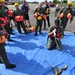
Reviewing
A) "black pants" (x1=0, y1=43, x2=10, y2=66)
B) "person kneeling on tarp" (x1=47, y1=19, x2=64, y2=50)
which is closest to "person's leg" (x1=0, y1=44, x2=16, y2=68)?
"black pants" (x1=0, y1=43, x2=10, y2=66)

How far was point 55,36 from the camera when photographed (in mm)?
7438

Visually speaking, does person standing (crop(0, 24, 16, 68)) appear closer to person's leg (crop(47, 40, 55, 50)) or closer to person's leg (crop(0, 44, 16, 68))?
person's leg (crop(0, 44, 16, 68))

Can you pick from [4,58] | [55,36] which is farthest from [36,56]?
[4,58]

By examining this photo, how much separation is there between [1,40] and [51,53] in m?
2.30

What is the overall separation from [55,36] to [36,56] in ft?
3.83

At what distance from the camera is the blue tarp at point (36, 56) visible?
5.90m

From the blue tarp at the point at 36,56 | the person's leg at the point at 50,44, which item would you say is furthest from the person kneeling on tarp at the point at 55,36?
the blue tarp at the point at 36,56

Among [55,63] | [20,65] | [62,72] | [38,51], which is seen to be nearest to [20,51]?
[38,51]

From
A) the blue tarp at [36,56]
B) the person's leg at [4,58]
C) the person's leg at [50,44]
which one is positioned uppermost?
the person's leg at [4,58]

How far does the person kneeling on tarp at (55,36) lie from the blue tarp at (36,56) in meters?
0.22

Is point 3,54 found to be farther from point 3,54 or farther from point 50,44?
point 50,44

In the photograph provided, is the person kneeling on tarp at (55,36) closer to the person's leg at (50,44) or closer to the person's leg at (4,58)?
the person's leg at (50,44)

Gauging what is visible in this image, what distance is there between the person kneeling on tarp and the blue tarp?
0.73 feet

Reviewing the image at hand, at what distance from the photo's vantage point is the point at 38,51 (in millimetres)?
7344
